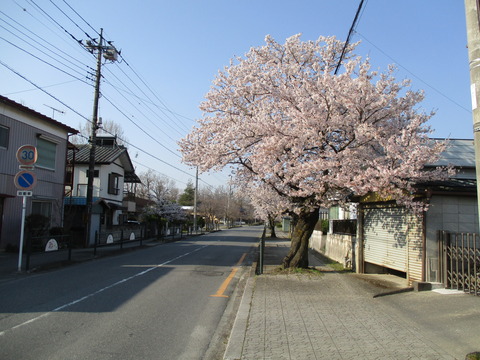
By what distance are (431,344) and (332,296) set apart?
344 cm

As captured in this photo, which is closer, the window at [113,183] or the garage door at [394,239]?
the garage door at [394,239]

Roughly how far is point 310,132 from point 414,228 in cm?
368

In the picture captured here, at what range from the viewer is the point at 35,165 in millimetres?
19328

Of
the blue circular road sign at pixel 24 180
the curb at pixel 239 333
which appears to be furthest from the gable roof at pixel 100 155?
the curb at pixel 239 333

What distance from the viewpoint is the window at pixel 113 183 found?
34.2 meters

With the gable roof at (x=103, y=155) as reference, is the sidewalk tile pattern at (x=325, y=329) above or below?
below

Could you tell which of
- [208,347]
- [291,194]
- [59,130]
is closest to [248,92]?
[291,194]

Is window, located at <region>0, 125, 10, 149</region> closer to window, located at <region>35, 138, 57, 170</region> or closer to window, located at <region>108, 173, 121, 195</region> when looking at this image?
window, located at <region>35, 138, 57, 170</region>

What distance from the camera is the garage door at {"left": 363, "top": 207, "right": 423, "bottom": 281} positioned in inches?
385

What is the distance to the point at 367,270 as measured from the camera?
42.4 feet

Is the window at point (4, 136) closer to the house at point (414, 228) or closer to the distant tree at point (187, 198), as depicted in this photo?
the house at point (414, 228)

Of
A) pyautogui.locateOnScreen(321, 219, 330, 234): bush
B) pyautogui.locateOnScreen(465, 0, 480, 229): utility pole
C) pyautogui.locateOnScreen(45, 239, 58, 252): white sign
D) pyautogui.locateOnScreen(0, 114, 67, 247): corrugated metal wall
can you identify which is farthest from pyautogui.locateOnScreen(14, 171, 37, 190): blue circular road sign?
pyautogui.locateOnScreen(321, 219, 330, 234): bush

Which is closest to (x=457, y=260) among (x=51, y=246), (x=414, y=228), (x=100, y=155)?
(x=414, y=228)

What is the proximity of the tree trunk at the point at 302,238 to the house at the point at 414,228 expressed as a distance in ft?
6.48
